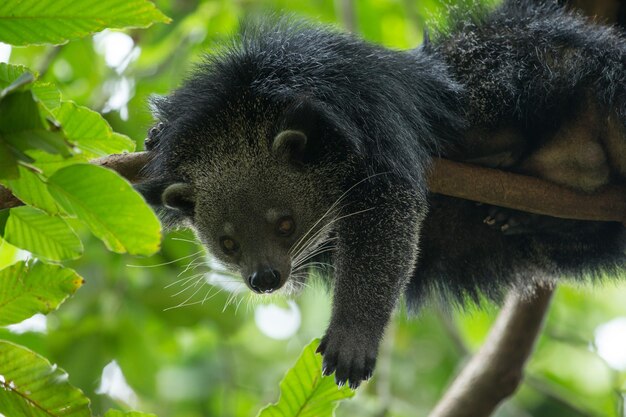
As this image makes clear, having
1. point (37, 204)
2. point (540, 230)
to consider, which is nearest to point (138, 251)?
point (37, 204)

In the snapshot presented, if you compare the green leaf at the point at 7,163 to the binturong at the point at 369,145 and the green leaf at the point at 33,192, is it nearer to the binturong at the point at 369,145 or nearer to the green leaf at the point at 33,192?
the green leaf at the point at 33,192

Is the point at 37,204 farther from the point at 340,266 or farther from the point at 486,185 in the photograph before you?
the point at 486,185

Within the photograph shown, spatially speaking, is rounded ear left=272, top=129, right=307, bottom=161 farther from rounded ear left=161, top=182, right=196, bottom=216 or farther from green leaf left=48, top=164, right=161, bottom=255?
green leaf left=48, top=164, right=161, bottom=255

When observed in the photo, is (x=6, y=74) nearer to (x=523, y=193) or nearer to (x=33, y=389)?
(x=33, y=389)

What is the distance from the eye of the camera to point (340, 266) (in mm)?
3912

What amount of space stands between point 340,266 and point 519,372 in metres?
1.70

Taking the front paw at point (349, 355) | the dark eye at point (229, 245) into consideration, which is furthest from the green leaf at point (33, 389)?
the dark eye at point (229, 245)

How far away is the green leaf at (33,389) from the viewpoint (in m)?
2.63

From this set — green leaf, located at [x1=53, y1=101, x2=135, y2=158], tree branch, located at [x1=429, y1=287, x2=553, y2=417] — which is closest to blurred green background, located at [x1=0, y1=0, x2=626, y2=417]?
tree branch, located at [x1=429, y1=287, x2=553, y2=417]

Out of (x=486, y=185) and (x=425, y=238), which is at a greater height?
(x=486, y=185)

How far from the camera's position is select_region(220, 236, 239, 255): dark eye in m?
4.02

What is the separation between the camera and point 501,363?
496cm

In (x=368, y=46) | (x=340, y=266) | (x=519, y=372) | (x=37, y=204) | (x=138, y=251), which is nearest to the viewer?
(x=138, y=251)

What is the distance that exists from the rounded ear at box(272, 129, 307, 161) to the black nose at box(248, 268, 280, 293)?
0.59m
